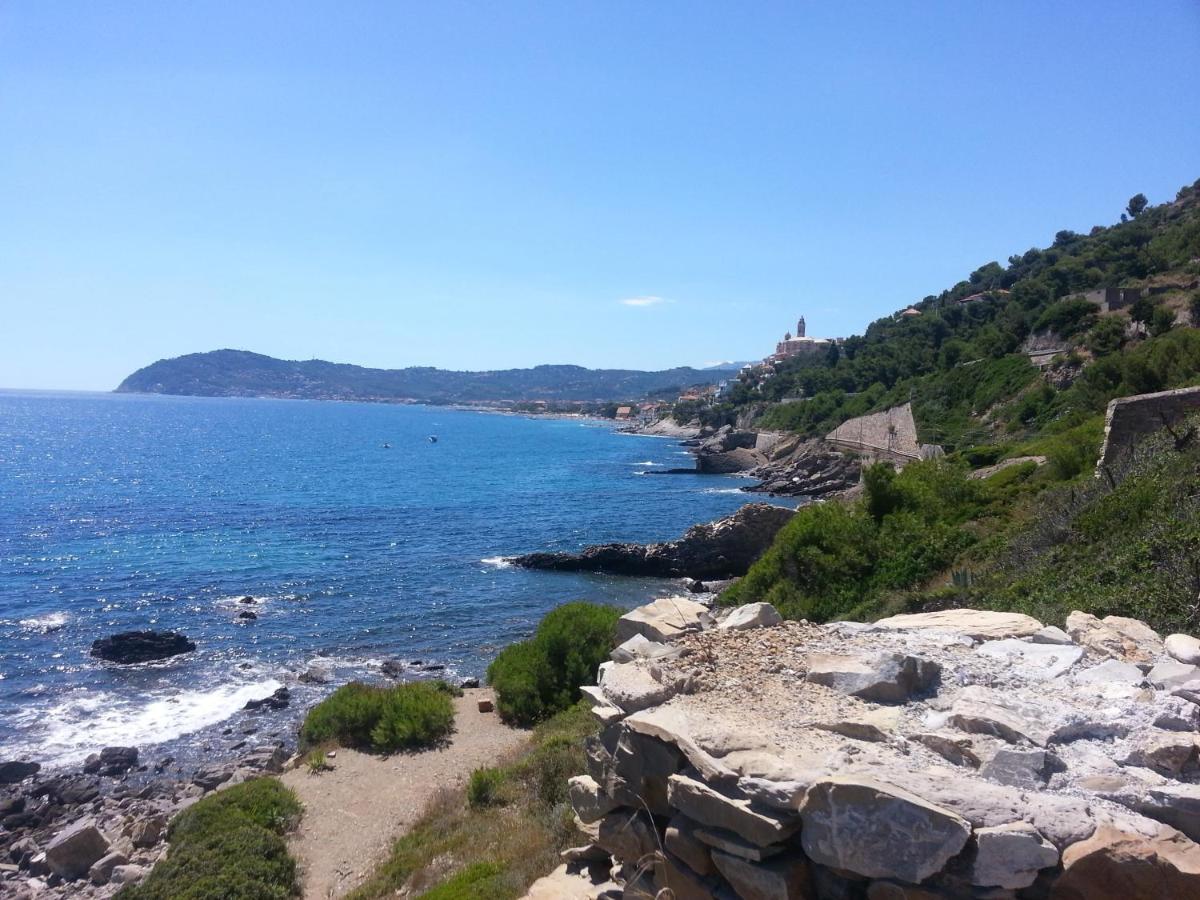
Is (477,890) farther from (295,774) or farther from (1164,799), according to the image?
(295,774)

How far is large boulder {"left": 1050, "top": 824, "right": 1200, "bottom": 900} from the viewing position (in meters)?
4.34

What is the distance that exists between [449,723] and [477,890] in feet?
32.9

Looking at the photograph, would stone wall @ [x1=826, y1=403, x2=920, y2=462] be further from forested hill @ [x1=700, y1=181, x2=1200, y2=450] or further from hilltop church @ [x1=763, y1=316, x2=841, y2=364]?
hilltop church @ [x1=763, y1=316, x2=841, y2=364]

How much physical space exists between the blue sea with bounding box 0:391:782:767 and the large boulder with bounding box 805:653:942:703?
2009cm

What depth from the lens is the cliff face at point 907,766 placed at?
4.59 meters

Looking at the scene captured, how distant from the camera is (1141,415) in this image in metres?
17.8

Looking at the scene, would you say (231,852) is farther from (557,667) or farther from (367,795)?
(557,667)

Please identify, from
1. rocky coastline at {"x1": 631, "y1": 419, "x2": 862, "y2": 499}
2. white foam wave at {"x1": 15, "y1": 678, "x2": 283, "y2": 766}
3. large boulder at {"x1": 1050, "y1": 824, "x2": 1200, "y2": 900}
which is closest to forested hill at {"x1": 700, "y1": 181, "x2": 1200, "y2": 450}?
rocky coastline at {"x1": 631, "y1": 419, "x2": 862, "y2": 499}

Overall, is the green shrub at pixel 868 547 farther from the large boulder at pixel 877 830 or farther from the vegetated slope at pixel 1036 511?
the large boulder at pixel 877 830

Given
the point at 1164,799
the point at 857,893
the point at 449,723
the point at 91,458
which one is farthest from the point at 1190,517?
the point at 91,458

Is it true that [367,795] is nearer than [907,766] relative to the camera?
No

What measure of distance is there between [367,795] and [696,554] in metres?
Answer: 27.0

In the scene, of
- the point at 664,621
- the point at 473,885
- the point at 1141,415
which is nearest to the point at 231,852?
the point at 473,885

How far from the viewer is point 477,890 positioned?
8812mm
